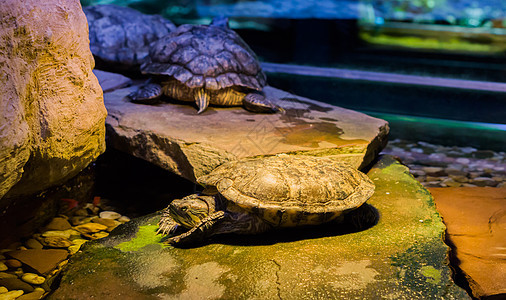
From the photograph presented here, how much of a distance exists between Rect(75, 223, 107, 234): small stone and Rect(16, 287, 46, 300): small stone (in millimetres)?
821

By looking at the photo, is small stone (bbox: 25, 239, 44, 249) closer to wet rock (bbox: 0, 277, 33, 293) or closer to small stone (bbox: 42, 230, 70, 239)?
small stone (bbox: 42, 230, 70, 239)

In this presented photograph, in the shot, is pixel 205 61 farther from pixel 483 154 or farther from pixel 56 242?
pixel 483 154

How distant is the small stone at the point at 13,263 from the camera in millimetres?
2906

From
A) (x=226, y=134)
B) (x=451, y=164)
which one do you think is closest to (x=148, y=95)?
(x=226, y=134)

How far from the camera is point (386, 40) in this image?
6.21 metres

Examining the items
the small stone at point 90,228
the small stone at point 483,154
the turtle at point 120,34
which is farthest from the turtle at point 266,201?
the turtle at point 120,34

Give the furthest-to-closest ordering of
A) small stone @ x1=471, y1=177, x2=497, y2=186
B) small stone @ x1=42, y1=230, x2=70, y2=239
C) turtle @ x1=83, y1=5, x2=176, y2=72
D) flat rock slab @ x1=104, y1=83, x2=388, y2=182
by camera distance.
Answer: turtle @ x1=83, y1=5, x2=176, y2=72 < small stone @ x1=471, y1=177, x2=497, y2=186 < flat rock slab @ x1=104, y1=83, x2=388, y2=182 < small stone @ x1=42, y1=230, x2=70, y2=239

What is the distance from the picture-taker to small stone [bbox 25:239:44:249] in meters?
3.17

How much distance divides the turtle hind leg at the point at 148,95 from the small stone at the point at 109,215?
1.46 metres

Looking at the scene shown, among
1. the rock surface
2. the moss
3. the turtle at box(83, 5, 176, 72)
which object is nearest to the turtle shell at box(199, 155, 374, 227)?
the moss

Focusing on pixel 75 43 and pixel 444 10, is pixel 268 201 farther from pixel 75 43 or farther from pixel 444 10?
pixel 444 10

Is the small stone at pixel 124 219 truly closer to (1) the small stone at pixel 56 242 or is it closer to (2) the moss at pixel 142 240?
(1) the small stone at pixel 56 242

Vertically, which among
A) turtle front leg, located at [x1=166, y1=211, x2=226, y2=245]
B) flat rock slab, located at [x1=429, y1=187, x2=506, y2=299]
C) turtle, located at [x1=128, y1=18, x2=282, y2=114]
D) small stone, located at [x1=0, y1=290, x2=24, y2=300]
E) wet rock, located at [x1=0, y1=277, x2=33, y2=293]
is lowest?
wet rock, located at [x1=0, y1=277, x2=33, y2=293]

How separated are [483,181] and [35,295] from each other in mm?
4453
